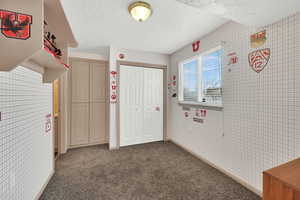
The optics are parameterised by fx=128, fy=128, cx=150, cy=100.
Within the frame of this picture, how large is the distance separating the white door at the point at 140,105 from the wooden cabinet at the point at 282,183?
8.85 ft

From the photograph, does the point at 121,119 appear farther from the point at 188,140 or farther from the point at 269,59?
the point at 269,59

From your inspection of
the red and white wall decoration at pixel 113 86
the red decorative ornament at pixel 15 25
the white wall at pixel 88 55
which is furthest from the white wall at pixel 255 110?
the white wall at pixel 88 55

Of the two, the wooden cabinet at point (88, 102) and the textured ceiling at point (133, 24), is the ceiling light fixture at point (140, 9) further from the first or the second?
the wooden cabinet at point (88, 102)

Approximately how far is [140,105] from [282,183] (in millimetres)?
2800

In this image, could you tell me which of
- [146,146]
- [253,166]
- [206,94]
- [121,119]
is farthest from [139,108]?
[253,166]

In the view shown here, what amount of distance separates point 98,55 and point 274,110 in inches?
139

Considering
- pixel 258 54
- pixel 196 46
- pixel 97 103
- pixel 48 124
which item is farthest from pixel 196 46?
pixel 48 124

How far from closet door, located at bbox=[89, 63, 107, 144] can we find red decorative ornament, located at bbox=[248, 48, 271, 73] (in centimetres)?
300

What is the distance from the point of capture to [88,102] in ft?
10.5

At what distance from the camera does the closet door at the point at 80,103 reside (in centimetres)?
309

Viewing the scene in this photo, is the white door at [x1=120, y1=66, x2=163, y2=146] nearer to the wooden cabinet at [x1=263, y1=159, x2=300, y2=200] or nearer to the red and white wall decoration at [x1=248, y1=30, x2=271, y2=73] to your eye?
the red and white wall decoration at [x1=248, y1=30, x2=271, y2=73]

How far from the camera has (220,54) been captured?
218 cm

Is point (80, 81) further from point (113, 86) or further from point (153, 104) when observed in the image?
point (153, 104)

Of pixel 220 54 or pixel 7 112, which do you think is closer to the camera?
pixel 7 112
